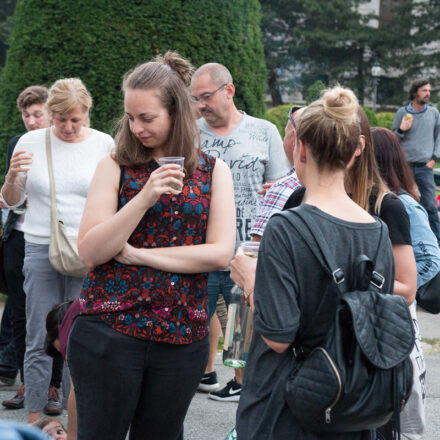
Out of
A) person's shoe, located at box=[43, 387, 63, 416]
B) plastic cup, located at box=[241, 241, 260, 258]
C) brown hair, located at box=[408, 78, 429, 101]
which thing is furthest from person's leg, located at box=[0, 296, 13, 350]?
brown hair, located at box=[408, 78, 429, 101]

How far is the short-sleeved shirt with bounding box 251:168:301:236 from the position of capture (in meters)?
3.04

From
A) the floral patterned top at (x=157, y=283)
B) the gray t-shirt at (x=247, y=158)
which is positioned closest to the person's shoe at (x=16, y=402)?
the gray t-shirt at (x=247, y=158)

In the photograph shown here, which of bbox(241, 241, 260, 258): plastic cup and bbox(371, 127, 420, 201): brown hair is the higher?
bbox(371, 127, 420, 201): brown hair

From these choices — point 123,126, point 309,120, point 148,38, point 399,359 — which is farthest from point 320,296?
point 148,38

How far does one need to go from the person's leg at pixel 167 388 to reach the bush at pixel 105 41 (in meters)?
4.20

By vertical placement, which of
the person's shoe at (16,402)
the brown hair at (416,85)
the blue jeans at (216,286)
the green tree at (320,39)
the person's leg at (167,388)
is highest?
the green tree at (320,39)

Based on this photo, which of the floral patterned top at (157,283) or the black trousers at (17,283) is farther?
the black trousers at (17,283)

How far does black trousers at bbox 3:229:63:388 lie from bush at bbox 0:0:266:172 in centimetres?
207

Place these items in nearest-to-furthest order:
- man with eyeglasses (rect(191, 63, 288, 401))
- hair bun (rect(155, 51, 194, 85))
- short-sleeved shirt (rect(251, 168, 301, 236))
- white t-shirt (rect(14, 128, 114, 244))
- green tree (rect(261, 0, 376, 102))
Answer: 1. hair bun (rect(155, 51, 194, 85))
2. short-sleeved shirt (rect(251, 168, 301, 236))
3. white t-shirt (rect(14, 128, 114, 244))
4. man with eyeglasses (rect(191, 63, 288, 401))
5. green tree (rect(261, 0, 376, 102))

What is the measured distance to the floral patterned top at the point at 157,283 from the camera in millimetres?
2500

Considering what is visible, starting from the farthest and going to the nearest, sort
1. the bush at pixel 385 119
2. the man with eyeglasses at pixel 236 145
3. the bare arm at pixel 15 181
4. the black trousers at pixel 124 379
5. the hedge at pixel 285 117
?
the bush at pixel 385 119
the hedge at pixel 285 117
the man with eyeglasses at pixel 236 145
the bare arm at pixel 15 181
the black trousers at pixel 124 379

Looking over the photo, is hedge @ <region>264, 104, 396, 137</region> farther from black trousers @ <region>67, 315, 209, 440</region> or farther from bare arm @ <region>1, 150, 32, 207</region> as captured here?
black trousers @ <region>67, 315, 209, 440</region>

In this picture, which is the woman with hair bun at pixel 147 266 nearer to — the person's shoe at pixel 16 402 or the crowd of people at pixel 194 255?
the crowd of people at pixel 194 255

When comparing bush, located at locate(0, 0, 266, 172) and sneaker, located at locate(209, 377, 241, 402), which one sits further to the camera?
bush, located at locate(0, 0, 266, 172)
